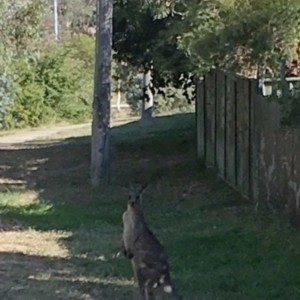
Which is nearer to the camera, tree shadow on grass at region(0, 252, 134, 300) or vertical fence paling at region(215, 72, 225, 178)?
tree shadow on grass at region(0, 252, 134, 300)

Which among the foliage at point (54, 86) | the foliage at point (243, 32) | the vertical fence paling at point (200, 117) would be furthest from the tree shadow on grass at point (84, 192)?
the foliage at point (54, 86)

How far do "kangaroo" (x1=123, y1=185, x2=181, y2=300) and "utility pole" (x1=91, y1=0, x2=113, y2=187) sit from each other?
1042 cm

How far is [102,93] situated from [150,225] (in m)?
5.69

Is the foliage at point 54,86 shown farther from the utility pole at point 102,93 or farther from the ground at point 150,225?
the utility pole at point 102,93

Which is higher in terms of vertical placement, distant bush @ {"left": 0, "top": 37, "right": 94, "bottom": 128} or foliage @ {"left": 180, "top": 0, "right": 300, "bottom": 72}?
foliage @ {"left": 180, "top": 0, "right": 300, "bottom": 72}

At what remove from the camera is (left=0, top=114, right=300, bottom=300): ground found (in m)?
9.83

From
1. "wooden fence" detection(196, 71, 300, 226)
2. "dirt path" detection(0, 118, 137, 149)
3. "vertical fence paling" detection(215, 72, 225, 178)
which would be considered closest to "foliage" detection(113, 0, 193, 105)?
"vertical fence paling" detection(215, 72, 225, 178)

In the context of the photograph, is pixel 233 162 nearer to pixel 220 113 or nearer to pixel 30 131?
pixel 220 113

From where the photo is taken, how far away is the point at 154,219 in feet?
47.9

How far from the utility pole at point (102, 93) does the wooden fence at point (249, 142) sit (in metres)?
1.92

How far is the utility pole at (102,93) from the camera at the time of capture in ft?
62.1

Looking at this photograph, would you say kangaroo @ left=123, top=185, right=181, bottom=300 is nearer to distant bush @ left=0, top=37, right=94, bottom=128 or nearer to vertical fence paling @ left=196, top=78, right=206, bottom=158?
vertical fence paling @ left=196, top=78, right=206, bottom=158

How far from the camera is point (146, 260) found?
838cm

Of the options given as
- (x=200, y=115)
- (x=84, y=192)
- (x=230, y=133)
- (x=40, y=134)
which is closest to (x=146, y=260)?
(x=230, y=133)
